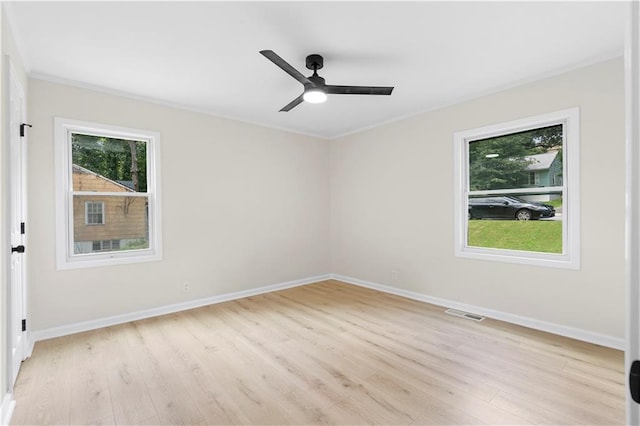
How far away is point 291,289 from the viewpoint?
4.99 m

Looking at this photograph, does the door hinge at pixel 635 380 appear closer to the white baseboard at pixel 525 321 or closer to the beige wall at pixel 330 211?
the beige wall at pixel 330 211

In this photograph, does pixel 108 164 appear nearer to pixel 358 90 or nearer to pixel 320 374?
pixel 358 90

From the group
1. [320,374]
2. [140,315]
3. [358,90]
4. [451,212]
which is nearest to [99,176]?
[140,315]

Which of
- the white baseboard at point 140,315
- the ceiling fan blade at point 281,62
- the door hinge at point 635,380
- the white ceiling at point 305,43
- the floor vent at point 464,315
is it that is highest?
the white ceiling at point 305,43

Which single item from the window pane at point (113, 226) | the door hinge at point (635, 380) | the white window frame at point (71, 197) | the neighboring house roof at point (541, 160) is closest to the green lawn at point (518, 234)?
the neighboring house roof at point (541, 160)

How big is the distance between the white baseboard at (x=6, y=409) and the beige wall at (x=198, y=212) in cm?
128

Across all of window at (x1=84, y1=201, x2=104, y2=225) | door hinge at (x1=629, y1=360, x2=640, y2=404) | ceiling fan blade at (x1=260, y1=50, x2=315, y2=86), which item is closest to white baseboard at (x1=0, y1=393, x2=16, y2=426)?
window at (x1=84, y1=201, x2=104, y2=225)

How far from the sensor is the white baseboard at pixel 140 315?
309 centimetres

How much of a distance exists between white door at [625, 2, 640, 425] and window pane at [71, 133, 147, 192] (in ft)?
13.9

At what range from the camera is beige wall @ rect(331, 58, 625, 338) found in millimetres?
2836

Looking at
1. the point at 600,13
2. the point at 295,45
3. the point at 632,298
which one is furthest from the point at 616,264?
the point at 295,45

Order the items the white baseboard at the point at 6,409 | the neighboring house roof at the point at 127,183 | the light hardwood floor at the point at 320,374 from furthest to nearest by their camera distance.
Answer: the neighboring house roof at the point at 127,183 → the light hardwood floor at the point at 320,374 → the white baseboard at the point at 6,409

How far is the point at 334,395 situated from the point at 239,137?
3583 millimetres

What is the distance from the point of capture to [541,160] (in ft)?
11.0
